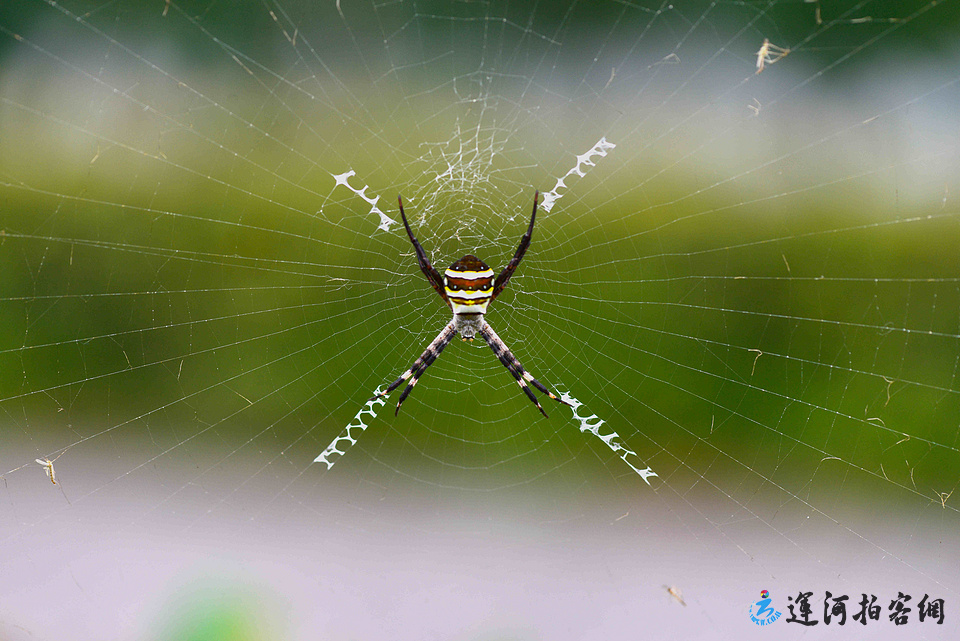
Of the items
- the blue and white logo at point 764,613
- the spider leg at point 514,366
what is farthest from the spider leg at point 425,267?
the blue and white logo at point 764,613

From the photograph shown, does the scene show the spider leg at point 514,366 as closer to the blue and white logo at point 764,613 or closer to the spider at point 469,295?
the spider at point 469,295

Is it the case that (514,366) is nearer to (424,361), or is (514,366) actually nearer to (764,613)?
(424,361)

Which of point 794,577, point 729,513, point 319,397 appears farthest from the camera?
point 319,397

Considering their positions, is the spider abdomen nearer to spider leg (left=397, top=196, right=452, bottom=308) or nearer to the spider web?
spider leg (left=397, top=196, right=452, bottom=308)

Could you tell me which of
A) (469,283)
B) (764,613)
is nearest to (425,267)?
(469,283)

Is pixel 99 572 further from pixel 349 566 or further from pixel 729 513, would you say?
pixel 729 513

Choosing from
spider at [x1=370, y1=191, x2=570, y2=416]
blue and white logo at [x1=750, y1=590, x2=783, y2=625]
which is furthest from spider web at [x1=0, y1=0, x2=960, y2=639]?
spider at [x1=370, y1=191, x2=570, y2=416]

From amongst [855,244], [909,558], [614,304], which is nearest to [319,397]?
[614,304]
